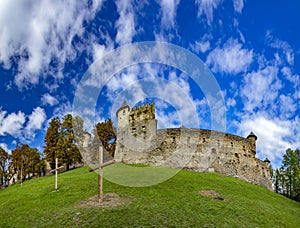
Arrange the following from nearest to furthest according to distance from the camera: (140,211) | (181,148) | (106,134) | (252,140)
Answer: (140,211) < (181,148) < (252,140) < (106,134)

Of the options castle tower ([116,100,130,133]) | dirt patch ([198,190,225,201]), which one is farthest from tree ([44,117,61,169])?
dirt patch ([198,190,225,201])

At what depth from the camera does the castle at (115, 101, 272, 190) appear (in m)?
36.5

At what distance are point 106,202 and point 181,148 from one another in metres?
22.3

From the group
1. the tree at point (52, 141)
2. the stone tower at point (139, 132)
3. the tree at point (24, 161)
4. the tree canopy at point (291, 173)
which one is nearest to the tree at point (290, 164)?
the tree canopy at point (291, 173)

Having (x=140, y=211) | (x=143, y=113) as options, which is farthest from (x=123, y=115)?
(x=140, y=211)

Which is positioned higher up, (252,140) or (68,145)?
(68,145)

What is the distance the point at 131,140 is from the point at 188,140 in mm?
9253

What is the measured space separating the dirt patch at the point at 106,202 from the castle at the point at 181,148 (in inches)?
708

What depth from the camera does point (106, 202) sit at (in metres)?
16.5

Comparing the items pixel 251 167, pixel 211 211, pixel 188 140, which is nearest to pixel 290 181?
pixel 251 167

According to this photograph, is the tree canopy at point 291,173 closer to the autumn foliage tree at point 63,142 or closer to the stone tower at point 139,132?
the stone tower at point 139,132

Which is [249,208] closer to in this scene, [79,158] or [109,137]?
[79,158]

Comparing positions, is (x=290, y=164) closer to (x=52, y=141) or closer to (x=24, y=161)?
(x=52, y=141)

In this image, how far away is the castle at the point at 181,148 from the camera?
120 ft
